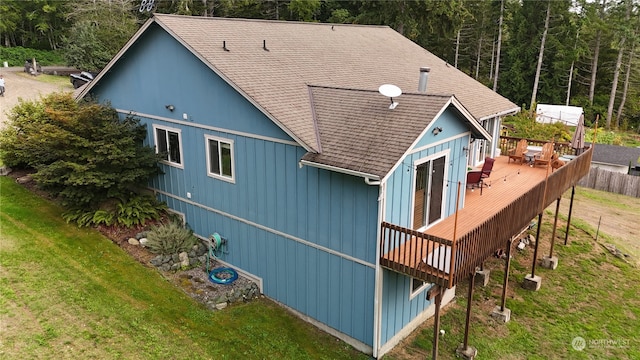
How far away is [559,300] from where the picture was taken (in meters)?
12.9

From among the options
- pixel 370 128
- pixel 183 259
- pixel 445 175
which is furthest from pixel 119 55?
pixel 445 175

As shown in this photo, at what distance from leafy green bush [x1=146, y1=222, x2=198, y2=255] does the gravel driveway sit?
16.3 meters

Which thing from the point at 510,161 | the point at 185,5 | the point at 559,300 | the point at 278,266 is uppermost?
the point at 185,5

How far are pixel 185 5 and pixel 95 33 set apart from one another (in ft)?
23.8

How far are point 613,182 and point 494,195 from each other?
18.1m

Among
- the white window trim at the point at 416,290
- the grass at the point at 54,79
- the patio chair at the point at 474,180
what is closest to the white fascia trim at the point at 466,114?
the patio chair at the point at 474,180

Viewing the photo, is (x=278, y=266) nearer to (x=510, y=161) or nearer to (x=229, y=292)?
(x=229, y=292)

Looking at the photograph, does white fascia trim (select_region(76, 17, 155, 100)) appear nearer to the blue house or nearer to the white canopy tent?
the blue house

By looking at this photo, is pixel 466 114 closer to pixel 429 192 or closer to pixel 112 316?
pixel 429 192

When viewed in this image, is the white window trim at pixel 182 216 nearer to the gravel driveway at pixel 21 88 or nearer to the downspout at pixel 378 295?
the downspout at pixel 378 295

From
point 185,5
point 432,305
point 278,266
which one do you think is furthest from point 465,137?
point 185,5

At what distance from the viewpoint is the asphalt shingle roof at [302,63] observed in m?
10.4

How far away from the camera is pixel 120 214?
13234 millimetres

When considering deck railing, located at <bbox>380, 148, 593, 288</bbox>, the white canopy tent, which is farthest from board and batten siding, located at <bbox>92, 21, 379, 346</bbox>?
the white canopy tent
